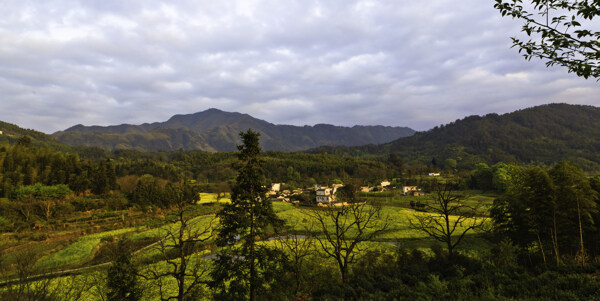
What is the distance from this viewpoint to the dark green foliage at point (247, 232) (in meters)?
20.6

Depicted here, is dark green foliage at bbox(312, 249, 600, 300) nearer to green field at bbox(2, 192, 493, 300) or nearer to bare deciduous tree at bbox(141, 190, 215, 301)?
bare deciduous tree at bbox(141, 190, 215, 301)

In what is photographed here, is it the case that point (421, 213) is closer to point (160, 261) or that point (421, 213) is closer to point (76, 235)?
point (160, 261)

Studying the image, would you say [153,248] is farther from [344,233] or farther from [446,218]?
[446,218]

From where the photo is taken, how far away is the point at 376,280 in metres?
20.7

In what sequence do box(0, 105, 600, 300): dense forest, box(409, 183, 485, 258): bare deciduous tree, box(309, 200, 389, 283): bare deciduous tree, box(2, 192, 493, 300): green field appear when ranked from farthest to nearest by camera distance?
box(2, 192, 493, 300): green field → box(309, 200, 389, 283): bare deciduous tree → box(409, 183, 485, 258): bare deciduous tree → box(0, 105, 600, 300): dense forest

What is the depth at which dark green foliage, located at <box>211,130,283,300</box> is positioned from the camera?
20625 millimetres

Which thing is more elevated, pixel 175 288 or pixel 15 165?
pixel 15 165

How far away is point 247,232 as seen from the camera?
75.3 feet

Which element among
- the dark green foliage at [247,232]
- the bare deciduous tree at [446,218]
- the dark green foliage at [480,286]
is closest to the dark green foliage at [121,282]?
the dark green foliage at [247,232]

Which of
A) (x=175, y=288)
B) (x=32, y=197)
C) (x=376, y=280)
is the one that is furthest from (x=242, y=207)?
(x=32, y=197)

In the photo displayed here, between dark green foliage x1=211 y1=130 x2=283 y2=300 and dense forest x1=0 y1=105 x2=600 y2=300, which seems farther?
dark green foliage x1=211 y1=130 x2=283 y2=300

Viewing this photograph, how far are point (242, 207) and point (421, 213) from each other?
58.4 m

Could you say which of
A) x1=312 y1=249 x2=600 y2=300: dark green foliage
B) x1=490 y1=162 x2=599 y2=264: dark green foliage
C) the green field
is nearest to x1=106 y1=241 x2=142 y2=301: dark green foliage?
the green field

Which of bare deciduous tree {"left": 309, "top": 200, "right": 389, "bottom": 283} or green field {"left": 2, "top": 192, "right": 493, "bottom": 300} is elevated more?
bare deciduous tree {"left": 309, "top": 200, "right": 389, "bottom": 283}
